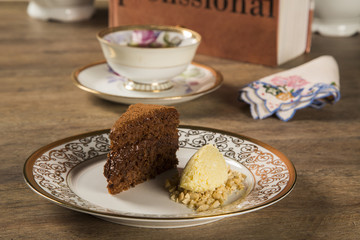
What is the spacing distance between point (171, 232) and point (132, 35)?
75 cm

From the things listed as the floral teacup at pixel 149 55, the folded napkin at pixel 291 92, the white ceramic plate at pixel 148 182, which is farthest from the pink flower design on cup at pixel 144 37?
the white ceramic plate at pixel 148 182

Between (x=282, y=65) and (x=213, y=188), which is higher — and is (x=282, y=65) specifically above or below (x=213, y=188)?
below

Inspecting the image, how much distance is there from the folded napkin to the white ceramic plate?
0.90 feet

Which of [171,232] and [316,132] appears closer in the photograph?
[171,232]

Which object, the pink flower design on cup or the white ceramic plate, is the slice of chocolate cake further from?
the pink flower design on cup

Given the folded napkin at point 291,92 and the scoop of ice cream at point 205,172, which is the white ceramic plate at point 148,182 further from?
the folded napkin at point 291,92

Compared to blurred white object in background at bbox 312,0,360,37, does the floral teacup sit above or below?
above

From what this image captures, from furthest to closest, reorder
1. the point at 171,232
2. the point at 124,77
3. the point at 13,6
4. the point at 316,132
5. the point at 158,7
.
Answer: the point at 13,6, the point at 158,7, the point at 124,77, the point at 316,132, the point at 171,232

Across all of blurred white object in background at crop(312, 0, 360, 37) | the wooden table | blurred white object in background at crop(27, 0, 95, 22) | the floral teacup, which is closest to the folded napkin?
the wooden table

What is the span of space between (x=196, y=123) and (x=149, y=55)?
199 millimetres

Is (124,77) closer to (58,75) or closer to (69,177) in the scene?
(58,75)

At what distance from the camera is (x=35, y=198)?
31.7 inches

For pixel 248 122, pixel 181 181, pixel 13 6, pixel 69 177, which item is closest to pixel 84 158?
pixel 69 177

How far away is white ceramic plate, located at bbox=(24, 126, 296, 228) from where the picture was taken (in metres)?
0.68
